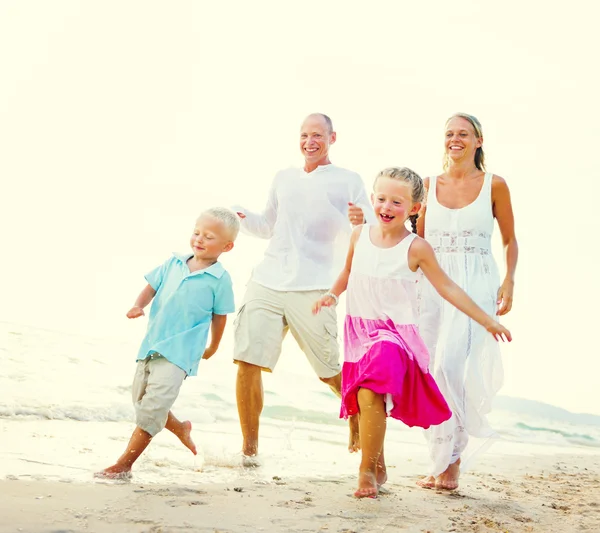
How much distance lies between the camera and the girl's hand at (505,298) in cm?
477

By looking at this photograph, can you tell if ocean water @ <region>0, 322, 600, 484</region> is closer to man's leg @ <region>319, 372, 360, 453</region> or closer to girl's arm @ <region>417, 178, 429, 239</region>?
man's leg @ <region>319, 372, 360, 453</region>

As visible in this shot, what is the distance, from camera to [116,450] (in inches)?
225

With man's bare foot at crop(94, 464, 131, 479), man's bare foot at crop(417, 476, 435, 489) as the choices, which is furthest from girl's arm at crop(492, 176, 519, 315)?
man's bare foot at crop(94, 464, 131, 479)

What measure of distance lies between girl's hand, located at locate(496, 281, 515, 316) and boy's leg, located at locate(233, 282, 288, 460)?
1.34 m

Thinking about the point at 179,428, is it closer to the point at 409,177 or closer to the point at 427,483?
the point at 427,483

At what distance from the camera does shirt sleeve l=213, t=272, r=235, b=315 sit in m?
4.50

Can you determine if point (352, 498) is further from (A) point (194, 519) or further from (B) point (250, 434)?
(B) point (250, 434)

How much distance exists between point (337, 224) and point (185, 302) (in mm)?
1414

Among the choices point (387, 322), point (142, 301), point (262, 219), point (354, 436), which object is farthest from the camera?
point (262, 219)

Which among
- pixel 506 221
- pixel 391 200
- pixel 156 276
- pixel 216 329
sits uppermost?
pixel 506 221

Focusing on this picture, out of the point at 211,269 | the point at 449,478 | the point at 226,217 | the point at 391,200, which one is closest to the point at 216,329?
the point at 211,269

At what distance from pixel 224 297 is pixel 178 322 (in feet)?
0.95

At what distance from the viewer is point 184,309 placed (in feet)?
14.4

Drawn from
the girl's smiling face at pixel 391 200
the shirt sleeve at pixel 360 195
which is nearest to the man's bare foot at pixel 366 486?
the girl's smiling face at pixel 391 200
